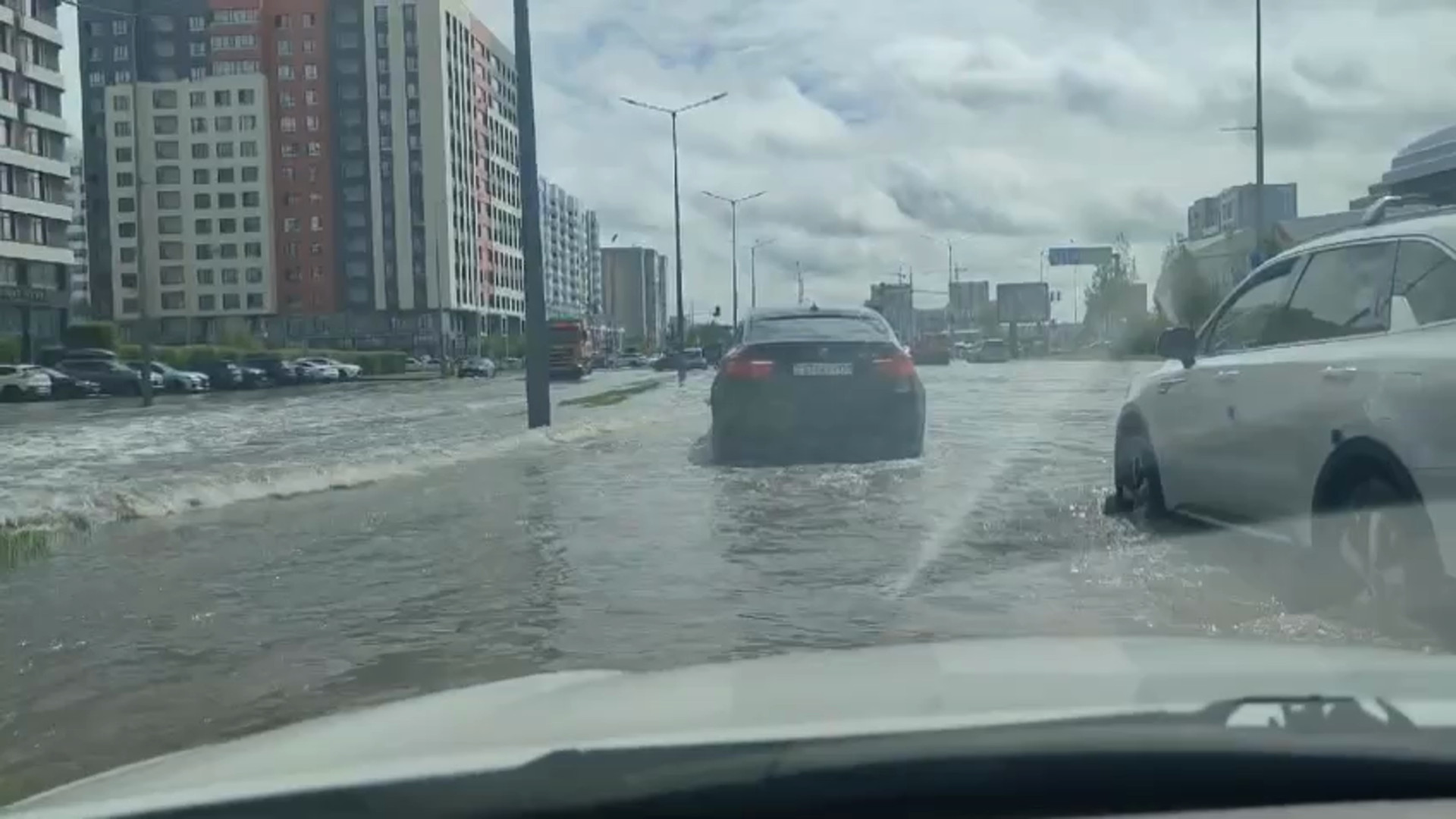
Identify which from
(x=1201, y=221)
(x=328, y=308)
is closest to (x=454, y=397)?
(x=328, y=308)

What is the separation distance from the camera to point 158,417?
3466 centimetres

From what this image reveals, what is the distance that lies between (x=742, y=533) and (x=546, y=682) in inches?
226

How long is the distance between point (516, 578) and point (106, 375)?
51.9m

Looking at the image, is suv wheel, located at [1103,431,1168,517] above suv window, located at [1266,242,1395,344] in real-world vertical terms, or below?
below

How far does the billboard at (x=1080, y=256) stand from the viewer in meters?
90.5

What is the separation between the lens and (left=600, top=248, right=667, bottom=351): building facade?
547 feet

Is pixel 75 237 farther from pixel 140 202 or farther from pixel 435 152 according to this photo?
pixel 140 202

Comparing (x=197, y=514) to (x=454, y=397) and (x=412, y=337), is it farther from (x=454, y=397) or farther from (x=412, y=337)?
(x=412, y=337)

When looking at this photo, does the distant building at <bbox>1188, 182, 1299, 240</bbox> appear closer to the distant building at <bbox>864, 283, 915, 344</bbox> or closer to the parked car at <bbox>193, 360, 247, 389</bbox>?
the distant building at <bbox>864, 283, 915, 344</bbox>

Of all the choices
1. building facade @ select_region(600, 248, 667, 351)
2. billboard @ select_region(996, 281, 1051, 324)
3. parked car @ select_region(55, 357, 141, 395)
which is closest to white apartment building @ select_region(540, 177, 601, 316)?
building facade @ select_region(600, 248, 667, 351)

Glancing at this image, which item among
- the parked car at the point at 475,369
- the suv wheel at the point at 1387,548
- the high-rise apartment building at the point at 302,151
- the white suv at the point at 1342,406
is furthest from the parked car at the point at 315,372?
the suv wheel at the point at 1387,548

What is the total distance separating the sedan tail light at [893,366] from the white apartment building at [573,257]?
10881 centimetres

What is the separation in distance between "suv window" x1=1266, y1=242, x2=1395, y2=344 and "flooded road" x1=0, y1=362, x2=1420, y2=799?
1.12m

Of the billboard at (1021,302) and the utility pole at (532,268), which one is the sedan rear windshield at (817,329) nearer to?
the utility pole at (532,268)
